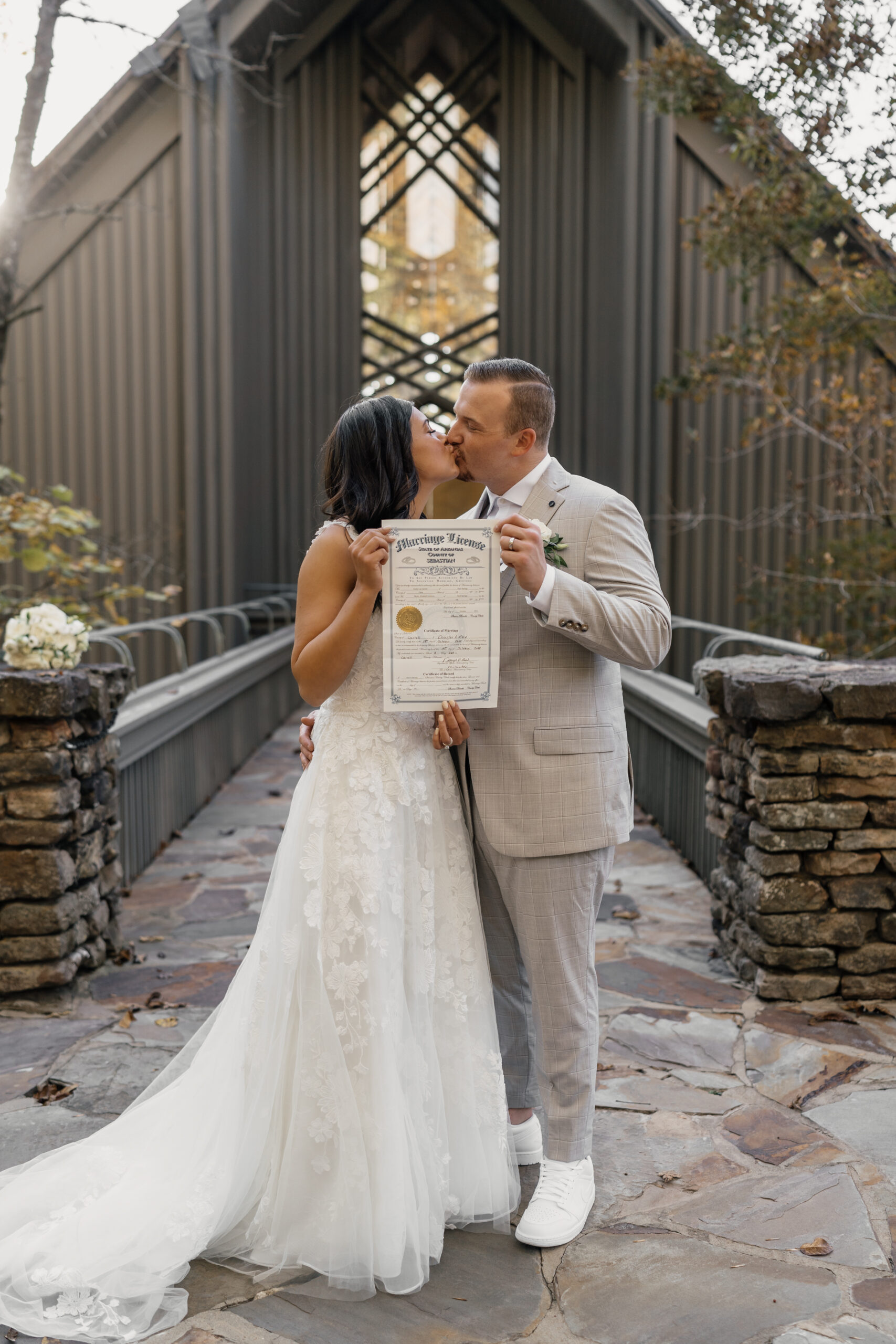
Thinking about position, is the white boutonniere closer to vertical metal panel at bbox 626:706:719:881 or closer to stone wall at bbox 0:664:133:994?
stone wall at bbox 0:664:133:994

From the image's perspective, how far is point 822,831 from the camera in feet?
13.3

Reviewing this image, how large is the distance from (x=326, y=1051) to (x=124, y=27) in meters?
5.80

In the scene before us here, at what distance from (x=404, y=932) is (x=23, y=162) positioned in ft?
18.0

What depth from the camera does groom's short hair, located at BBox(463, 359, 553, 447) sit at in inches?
105

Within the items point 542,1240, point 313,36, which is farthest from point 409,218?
point 542,1240

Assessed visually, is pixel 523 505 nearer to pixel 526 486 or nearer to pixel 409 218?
pixel 526 486

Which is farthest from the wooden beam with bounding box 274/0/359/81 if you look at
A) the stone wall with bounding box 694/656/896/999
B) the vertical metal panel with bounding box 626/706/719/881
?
the stone wall with bounding box 694/656/896/999

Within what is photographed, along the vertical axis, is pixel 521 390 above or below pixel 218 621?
above

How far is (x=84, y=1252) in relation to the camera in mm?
2455

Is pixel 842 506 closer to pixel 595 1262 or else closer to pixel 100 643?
pixel 100 643

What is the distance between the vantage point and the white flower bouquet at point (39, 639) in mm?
4180

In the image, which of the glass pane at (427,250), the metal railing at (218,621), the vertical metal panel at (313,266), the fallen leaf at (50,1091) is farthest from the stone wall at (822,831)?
the glass pane at (427,250)

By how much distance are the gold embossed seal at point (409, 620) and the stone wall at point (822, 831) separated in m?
1.80

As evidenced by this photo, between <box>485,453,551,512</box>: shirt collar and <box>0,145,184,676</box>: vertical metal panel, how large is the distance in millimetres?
9698
